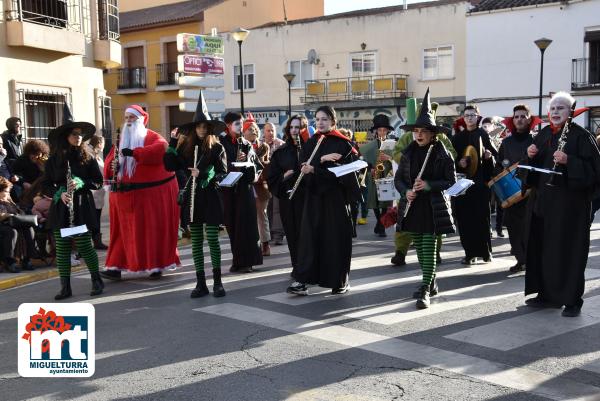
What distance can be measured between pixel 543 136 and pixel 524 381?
2959mm

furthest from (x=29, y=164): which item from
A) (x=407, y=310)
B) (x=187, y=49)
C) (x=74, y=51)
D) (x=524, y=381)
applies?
(x=524, y=381)

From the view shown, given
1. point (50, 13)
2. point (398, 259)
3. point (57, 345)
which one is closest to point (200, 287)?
point (57, 345)

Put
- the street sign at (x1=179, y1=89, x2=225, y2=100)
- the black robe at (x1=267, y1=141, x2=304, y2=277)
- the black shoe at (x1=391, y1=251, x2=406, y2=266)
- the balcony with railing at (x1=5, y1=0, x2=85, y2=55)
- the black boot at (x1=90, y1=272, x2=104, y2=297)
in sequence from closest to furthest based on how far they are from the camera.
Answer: the black boot at (x1=90, y1=272, x2=104, y2=297) < the black robe at (x1=267, y1=141, x2=304, y2=277) < the black shoe at (x1=391, y1=251, x2=406, y2=266) < the street sign at (x1=179, y1=89, x2=225, y2=100) < the balcony with railing at (x1=5, y1=0, x2=85, y2=55)

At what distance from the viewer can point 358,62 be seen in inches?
1474

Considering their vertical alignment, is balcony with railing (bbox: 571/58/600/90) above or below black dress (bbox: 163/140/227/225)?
above

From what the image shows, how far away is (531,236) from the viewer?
725 centimetres

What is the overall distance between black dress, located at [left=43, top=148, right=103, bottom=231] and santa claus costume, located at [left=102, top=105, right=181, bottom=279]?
62 centimetres

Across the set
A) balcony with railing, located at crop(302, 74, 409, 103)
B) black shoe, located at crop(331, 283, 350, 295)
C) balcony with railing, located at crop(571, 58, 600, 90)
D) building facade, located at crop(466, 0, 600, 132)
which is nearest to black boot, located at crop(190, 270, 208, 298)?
black shoe, located at crop(331, 283, 350, 295)

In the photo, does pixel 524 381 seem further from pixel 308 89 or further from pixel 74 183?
pixel 308 89

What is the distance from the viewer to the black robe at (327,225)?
7.86m

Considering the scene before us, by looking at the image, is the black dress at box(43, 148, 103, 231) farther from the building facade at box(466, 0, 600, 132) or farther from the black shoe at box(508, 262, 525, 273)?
the building facade at box(466, 0, 600, 132)

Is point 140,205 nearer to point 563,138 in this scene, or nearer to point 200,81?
point 563,138

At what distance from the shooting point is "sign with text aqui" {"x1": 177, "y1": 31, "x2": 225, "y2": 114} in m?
14.1

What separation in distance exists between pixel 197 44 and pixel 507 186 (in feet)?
25.0
